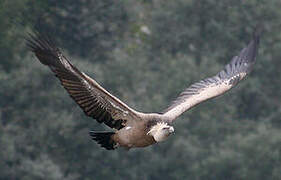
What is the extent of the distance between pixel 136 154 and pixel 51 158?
269cm

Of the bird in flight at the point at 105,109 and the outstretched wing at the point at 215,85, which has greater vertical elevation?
the outstretched wing at the point at 215,85

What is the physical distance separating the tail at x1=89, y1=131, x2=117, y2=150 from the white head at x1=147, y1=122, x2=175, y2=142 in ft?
2.14

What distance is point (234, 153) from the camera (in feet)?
95.1

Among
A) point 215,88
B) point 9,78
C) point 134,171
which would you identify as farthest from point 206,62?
point 215,88

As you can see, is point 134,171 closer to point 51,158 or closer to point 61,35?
point 51,158

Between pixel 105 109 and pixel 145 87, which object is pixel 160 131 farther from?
pixel 145 87

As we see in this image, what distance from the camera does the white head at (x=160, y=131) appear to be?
419 inches

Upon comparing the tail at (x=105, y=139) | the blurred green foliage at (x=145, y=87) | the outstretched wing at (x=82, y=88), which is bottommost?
the tail at (x=105, y=139)

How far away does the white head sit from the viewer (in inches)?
419

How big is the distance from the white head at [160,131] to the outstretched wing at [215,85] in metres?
0.46

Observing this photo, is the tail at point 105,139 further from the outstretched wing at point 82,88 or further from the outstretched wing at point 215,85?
the outstretched wing at point 215,85

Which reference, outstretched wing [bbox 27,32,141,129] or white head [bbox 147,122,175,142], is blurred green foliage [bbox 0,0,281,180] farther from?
white head [bbox 147,122,175,142]

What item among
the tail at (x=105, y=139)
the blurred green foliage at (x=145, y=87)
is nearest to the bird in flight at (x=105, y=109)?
the tail at (x=105, y=139)

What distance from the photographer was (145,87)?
3148cm
